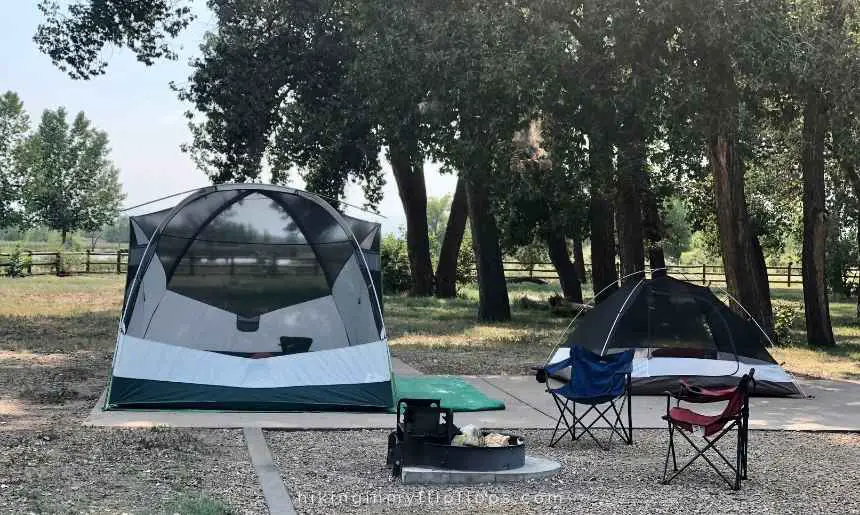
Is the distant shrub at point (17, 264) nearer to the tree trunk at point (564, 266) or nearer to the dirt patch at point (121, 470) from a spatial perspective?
the tree trunk at point (564, 266)

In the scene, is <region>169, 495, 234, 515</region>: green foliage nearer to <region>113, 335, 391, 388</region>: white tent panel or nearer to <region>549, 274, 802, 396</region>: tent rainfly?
<region>113, 335, 391, 388</region>: white tent panel

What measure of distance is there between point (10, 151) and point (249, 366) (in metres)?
51.7

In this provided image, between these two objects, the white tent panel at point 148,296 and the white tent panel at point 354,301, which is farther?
the white tent panel at point 354,301

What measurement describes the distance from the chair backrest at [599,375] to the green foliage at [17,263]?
31.6 meters

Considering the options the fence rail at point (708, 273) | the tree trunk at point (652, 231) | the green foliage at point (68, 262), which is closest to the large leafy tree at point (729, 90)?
the tree trunk at point (652, 231)

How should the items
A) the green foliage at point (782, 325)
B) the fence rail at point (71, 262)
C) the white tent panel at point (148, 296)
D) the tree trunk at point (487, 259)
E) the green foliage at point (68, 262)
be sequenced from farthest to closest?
the green foliage at point (68, 262) < the fence rail at point (71, 262) < the tree trunk at point (487, 259) < the green foliage at point (782, 325) < the white tent panel at point (148, 296)

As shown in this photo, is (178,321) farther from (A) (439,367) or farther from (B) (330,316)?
(A) (439,367)

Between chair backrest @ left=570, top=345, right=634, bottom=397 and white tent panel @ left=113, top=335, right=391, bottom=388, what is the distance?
217 cm

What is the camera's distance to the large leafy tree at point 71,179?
63.5 meters

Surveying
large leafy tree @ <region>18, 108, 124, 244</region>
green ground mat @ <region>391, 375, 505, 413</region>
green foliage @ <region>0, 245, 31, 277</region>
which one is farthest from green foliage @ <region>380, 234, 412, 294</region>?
large leafy tree @ <region>18, 108, 124, 244</region>

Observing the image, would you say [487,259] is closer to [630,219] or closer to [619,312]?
[630,219]

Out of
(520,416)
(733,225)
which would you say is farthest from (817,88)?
(520,416)

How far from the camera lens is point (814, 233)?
17.1 meters

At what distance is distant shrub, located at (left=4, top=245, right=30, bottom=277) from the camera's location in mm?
35250
